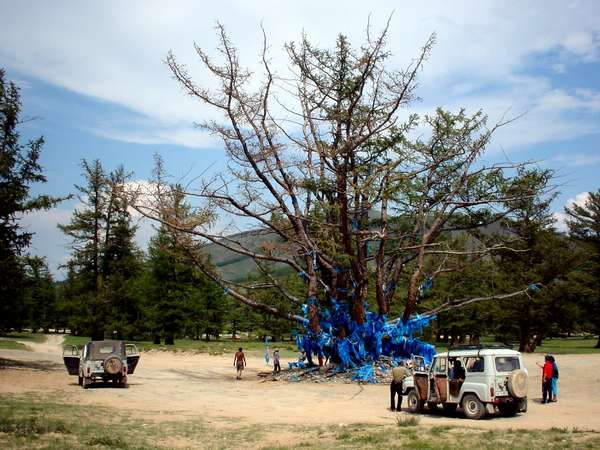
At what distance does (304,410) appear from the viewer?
57.6 ft

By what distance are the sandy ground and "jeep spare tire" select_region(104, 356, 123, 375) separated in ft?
2.22

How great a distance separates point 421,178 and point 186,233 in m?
11.6

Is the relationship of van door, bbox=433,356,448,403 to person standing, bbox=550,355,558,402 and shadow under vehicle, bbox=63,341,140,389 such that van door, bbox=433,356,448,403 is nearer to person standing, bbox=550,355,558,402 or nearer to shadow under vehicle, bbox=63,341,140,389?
person standing, bbox=550,355,558,402

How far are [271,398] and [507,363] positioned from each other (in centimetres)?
Result: 897

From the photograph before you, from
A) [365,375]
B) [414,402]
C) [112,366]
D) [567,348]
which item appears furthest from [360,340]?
[567,348]

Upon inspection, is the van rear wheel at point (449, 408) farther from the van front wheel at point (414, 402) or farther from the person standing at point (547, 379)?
the person standing at point (547, 379)

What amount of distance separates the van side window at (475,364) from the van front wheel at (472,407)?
66 centimetres

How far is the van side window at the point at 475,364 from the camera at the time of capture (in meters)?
14.9

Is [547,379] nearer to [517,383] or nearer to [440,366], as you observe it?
[517,383]

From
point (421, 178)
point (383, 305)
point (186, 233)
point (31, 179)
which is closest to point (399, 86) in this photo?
point (421, 178)

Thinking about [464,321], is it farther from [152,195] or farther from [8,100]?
[8,100]

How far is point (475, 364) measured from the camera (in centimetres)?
1506

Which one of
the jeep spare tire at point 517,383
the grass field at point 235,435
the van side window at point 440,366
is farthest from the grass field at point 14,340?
the jeep spare tire at point 517,383

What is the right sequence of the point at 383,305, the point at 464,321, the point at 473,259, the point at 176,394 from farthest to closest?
the point at 464,321 → the point at 473,259 → the point at 383,305 → the point at 176,394
